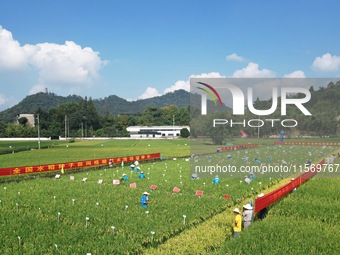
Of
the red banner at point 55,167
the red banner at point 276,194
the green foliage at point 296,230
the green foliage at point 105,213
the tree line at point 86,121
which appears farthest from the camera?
the tree line at point 86,121

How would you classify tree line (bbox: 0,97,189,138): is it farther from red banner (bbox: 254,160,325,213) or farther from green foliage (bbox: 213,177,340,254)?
green foliage (bbox: 213,177,340,254)

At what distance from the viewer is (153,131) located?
4345 inches

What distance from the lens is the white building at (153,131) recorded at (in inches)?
4237

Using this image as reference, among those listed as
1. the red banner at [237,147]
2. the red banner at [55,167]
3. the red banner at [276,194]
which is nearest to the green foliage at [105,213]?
the red banner at [276,194]

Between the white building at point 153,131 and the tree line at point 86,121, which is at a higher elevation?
the tree line at point 86,121

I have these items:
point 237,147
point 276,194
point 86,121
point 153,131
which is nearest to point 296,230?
point 276,194

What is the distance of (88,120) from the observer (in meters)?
115

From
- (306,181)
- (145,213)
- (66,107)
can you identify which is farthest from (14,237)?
(66,107)

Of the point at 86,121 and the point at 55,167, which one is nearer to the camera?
the point at 55,167

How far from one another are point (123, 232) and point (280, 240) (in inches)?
185

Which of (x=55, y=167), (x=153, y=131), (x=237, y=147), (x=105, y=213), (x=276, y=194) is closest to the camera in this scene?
(x=105, y=213)

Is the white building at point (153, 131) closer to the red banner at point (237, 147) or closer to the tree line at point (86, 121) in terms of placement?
the tree line at point (86, 121)

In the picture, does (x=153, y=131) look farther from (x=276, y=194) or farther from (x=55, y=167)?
(x=276, y=194)

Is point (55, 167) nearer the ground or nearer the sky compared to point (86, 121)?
nearer the ground
